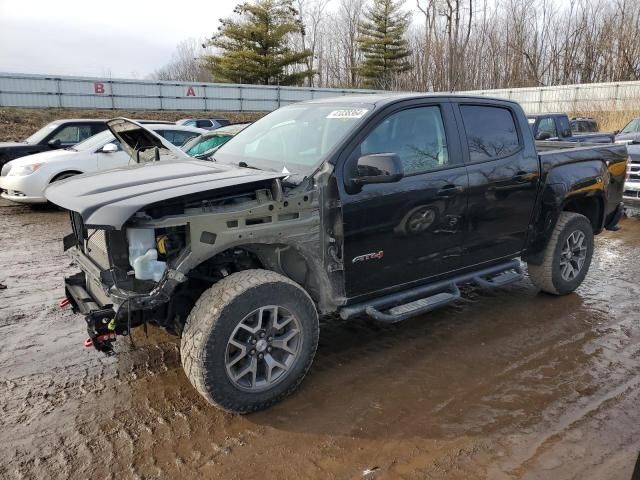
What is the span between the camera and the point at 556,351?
4121mm

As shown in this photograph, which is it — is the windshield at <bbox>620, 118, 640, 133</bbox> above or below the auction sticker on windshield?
above

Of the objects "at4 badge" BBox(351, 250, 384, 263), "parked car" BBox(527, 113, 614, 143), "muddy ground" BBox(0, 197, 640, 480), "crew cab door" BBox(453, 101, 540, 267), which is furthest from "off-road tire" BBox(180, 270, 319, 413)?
"parked car" BBox(527, 113, 614, 143)

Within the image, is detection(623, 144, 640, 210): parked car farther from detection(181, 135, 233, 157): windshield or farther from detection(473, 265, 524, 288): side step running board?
detection(181, 135, 233, 157): windshield

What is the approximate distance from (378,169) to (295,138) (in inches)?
40.2

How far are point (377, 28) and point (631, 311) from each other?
47222 mm

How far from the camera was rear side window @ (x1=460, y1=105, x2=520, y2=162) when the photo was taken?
4285mm

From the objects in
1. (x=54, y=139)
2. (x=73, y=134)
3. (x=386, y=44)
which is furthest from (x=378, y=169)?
(x=386, y=44)

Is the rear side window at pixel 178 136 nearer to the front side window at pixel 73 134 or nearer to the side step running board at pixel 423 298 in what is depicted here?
the front side window at pixel 73 134

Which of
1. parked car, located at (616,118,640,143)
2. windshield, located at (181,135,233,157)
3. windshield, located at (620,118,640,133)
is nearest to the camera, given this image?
windshield, located at (181,135,233,157)

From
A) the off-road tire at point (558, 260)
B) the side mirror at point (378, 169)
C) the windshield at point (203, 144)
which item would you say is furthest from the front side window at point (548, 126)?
the side mirror at point (378, 169)

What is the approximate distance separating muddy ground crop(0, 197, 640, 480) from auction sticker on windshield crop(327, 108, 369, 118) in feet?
6.19

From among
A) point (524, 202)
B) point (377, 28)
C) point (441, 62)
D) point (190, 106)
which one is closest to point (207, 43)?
point (190, 106)

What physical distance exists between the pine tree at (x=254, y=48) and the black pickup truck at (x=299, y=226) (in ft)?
116

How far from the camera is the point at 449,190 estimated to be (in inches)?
157
